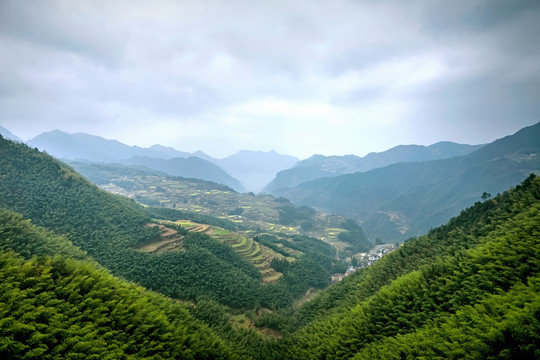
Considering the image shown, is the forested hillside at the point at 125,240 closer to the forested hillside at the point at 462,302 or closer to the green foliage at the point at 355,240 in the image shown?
the forested hillside at the point at 462,302

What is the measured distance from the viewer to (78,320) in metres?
18.9

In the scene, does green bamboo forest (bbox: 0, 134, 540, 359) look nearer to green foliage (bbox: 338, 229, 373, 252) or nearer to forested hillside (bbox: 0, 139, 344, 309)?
forested hillside (bbox: 0, 139, 344, 309)

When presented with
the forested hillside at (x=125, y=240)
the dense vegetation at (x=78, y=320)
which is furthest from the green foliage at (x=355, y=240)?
the dense vegetation at (x=78, y=320)

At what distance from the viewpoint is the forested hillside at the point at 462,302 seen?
49.3ft

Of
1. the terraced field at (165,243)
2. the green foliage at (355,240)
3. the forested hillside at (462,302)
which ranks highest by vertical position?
the forested hillside at (462,302)

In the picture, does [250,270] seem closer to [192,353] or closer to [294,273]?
[294,273]

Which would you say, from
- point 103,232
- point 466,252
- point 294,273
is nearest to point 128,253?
point 103,232

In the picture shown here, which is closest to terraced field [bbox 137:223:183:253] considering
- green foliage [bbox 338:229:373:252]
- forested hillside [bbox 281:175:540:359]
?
forested hillside [bbox 281:175:540:359]

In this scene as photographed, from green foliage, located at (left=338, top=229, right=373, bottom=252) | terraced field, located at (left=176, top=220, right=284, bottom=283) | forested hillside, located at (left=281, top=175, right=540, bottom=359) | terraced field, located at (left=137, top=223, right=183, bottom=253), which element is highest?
forested hillside, located at (left=281, top=175, right=540, bottom=359)

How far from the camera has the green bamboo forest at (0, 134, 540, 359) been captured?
53.0 feet

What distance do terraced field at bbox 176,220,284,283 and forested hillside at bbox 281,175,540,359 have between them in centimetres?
3935

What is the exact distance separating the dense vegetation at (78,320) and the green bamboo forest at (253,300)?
95 mm

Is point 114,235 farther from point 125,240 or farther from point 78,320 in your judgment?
point 78,320

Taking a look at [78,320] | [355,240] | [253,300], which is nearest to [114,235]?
[253,300]
